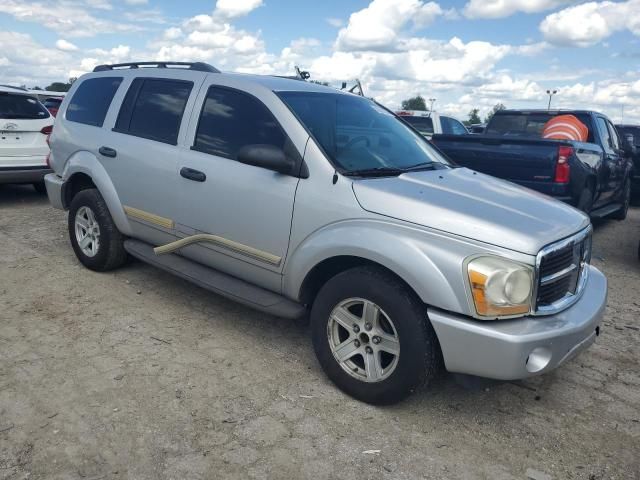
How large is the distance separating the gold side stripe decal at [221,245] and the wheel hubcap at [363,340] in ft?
2.00

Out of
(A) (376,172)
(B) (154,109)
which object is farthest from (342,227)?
(B) (154,109)

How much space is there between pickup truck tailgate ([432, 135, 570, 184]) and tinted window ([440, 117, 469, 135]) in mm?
4962

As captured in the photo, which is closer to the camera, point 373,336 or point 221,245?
point 373,336

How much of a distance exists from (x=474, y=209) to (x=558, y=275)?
579 mm

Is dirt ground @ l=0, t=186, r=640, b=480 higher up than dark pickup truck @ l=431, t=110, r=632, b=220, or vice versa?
dark pickup truck @ l=431, t=110, r=632, b=220

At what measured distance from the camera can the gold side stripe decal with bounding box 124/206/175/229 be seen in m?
4.32

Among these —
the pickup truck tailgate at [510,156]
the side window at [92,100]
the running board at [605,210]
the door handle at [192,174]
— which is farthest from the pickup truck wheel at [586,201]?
the side window at [92,100]

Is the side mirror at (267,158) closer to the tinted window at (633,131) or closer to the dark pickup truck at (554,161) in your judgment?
the dark pickup truck at (554,161)

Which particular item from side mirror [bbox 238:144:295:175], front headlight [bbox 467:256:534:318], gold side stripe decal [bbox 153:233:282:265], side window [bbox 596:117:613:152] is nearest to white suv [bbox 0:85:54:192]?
gold side stripe decal [bbox 153:233:282:265]

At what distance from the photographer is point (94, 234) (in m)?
5.16

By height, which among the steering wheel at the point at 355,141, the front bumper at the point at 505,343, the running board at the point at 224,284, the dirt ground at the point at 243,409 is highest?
the steering wheel at the point at 355,141

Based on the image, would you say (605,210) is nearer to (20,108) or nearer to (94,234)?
(94,234)

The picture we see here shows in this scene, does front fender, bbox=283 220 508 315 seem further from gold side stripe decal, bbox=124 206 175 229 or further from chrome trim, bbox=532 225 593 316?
gold side stripe decal, bbox=124 206 175 229

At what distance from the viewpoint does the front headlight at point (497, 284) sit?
2.72 meters
